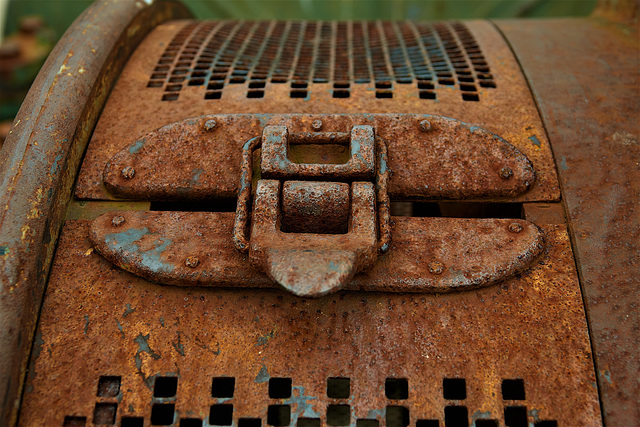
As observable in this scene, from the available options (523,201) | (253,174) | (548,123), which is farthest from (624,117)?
(253,174)

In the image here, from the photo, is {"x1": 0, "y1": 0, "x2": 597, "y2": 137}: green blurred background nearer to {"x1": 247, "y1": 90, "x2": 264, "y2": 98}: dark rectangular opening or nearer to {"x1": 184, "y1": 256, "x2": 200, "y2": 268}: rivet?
{"x1": 247, "y1": 90, "x2": 264, "y2": 98}: dark rectangular opening

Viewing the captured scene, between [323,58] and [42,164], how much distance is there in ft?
2.92

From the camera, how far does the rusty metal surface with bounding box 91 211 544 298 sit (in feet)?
3.17

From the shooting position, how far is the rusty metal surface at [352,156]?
1076 mm

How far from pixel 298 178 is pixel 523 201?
48 cm

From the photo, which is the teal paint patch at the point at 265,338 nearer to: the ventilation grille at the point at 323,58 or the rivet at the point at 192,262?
the rivet at the point at 192,262

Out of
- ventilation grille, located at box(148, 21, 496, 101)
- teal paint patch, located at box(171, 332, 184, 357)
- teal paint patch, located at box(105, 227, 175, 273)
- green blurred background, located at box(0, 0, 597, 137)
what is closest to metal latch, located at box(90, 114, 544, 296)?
teal paint patch, located at box(105, 227, 175, 273)

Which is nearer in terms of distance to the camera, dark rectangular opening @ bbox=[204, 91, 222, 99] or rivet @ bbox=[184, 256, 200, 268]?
rivet @ bbox=[184, 256, 200, 268]

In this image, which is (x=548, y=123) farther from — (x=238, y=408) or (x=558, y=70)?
(x=238, y=408)

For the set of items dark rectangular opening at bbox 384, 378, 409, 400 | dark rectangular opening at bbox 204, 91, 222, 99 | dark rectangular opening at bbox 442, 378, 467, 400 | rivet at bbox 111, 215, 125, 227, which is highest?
dark rectangular opening at bbox 204, 91, 222, 99

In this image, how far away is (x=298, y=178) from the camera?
3.36ft

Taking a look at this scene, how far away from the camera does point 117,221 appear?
1046mm

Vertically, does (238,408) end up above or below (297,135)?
below

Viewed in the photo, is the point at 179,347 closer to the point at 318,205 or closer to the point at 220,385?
the point at 220,385
